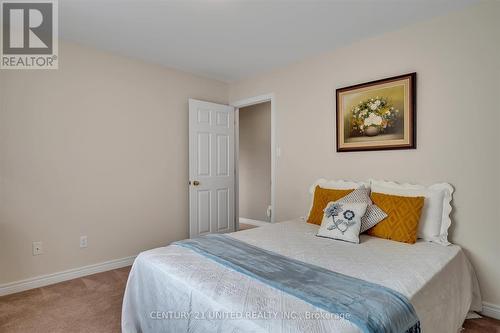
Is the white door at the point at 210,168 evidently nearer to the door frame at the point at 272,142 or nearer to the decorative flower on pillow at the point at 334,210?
the door frame at the point at 272,142

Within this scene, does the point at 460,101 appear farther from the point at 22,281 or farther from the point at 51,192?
the point at 22,281

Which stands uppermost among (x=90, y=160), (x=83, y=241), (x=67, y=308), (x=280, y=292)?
(x=90, y=160)

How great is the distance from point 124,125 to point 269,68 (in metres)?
A: 1.90

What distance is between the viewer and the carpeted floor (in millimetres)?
1931

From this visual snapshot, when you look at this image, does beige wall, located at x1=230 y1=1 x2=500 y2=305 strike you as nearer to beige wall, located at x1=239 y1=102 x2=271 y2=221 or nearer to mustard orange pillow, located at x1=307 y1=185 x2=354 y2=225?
mustard orange pillow, located at x1=307 y1=185 x2=354 y2=225

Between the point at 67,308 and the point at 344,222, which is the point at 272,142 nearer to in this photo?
the point at 344,222

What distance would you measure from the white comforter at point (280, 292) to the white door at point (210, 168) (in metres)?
1.65

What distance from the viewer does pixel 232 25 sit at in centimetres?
247

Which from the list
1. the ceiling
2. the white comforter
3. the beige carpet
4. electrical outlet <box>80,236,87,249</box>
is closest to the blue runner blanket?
the white comforter

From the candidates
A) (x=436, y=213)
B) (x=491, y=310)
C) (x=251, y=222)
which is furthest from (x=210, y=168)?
(x=491, y=310)

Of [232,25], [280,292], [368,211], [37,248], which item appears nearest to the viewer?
[280,292]

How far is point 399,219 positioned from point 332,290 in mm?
1195

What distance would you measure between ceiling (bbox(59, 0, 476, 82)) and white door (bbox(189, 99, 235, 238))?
→ 0.83 m

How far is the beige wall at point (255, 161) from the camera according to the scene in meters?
5.04
